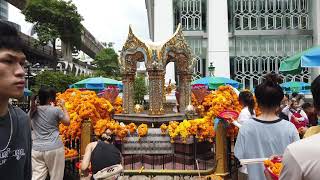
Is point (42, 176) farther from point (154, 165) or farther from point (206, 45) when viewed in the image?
point (206, 45)

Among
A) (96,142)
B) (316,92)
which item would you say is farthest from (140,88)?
(316,92)

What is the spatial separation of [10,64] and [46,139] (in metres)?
3.94

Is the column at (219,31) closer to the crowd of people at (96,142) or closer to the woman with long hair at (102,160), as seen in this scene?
the crowd of people at (96,142)

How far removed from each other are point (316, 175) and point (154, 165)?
24.9 ft

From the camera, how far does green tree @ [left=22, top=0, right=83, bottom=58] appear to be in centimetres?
4188

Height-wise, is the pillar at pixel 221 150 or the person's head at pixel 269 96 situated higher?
the person's head at pixel 269 96

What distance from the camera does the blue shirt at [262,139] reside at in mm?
3836

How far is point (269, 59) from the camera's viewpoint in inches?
1180

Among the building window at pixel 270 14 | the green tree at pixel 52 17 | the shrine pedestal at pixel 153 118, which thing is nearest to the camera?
the shrine pedestal at pixel 153 118

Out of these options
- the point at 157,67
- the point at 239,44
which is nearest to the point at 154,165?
the point at 157,67

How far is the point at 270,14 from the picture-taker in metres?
30.0

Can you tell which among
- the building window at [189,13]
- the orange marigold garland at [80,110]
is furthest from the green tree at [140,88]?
the orange marigold garland at [80,110]

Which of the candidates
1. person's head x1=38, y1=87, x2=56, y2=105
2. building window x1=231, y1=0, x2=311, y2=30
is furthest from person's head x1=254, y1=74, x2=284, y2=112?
building window x1=231, y1=0, x2=311, y2=30

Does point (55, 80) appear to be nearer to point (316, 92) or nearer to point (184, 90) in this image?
point (184, 90)
